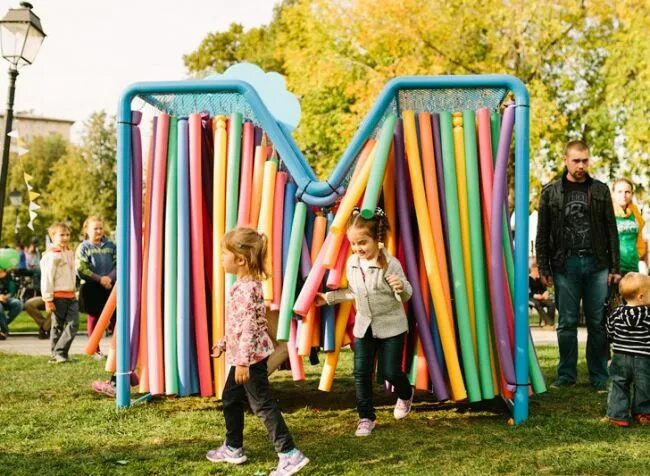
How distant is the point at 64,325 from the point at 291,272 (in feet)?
17.2

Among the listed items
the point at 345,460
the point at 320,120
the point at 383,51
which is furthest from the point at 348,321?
the point at 320,120

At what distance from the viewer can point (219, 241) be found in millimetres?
6039

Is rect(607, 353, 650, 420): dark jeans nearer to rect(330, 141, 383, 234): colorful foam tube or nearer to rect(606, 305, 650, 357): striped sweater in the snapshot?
rect(606, 305, 650, 357): striped sweater

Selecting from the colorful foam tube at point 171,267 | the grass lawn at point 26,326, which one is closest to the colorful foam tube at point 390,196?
the colorful foam tube at point 171,267

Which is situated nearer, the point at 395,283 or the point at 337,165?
the point at 395,283

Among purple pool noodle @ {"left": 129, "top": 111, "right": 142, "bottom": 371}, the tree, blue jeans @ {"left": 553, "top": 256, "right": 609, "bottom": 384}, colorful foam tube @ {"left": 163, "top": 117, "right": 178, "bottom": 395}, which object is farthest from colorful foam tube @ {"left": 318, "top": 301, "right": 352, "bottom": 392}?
the tree

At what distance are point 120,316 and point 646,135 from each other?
51.8ft

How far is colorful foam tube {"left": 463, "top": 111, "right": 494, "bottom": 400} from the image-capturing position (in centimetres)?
570

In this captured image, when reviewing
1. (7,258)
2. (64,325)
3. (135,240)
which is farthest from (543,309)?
(135,240)

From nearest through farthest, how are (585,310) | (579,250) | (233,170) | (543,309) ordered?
1. (233,170)
2. (579,250)
3. (585,310)
4. (543,309)

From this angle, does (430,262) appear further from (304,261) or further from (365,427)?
(365,427)

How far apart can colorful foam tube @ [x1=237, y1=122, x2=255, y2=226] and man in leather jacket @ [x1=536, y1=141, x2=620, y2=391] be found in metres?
→ 2.64

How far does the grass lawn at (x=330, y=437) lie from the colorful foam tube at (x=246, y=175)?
1.51 metres

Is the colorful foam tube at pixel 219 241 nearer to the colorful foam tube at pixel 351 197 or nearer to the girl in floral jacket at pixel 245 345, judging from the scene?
the colorful foam tube at pixel 351 197
